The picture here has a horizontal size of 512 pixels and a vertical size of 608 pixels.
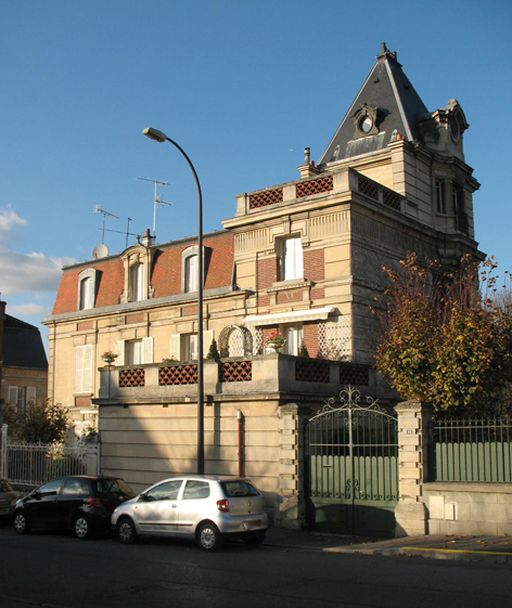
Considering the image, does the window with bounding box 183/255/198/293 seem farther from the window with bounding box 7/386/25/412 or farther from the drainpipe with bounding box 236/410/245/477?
the window with bounding box 7/386/25/412

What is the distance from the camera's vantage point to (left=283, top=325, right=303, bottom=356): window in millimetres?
24531

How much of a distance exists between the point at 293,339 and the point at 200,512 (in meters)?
10.6

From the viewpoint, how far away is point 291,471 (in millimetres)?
17766

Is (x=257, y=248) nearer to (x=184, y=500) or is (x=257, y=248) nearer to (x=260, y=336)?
(x=260, y=336)

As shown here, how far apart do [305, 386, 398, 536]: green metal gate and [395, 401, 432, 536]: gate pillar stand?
358 millimetres

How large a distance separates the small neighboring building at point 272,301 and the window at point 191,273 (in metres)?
0.06

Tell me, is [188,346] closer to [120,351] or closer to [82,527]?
[120,351]

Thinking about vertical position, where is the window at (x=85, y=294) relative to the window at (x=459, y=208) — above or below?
below

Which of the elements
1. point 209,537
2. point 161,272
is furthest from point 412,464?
point 161,272

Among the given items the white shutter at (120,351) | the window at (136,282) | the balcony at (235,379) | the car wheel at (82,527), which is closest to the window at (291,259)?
the balcony at (235,379)

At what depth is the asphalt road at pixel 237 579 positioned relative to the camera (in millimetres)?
9375

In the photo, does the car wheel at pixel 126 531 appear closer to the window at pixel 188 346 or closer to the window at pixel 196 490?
the window at pixel 196 490

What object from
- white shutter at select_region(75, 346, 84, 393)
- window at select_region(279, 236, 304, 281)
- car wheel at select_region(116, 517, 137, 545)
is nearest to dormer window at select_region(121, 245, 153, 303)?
white shutter at select_region(75, 346, 84, 393)

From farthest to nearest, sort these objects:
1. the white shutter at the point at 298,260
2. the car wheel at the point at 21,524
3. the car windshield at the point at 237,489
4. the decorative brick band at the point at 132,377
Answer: the white shutter at the point at 298,260
the decorative brick band at the point at 132,377
the car wheel at the point at 21,524
the car windshield at the point at 237,489
